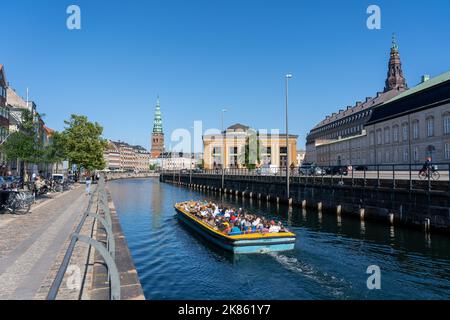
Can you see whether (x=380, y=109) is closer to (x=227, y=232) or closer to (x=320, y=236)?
(x=320, y=236)

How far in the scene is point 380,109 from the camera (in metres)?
76.1

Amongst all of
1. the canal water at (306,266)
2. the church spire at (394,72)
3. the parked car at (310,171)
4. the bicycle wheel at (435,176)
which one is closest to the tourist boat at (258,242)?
the canal water at (306,266)

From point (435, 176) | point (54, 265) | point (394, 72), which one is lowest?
point (54, 265)

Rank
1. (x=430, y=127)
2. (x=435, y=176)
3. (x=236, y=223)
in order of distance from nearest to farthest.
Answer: (x=236, y=223) < (x=435, y=176) < (x=430, y=127)

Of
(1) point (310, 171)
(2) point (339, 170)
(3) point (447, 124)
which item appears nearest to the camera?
(2) point (339, 170)

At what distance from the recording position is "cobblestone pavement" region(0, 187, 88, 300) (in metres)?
8.71

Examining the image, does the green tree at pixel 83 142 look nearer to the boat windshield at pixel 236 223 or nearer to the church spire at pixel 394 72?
the boat windshield at pixel 236 223

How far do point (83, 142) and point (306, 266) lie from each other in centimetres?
7405

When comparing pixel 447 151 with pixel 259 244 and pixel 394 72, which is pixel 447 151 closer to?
pixel 259 244

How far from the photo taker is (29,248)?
12562 mm

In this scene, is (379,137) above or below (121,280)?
above

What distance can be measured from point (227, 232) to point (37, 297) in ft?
38.5

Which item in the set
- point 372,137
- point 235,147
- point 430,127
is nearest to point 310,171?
point 430,127

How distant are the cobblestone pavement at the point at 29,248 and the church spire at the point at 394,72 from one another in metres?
133
